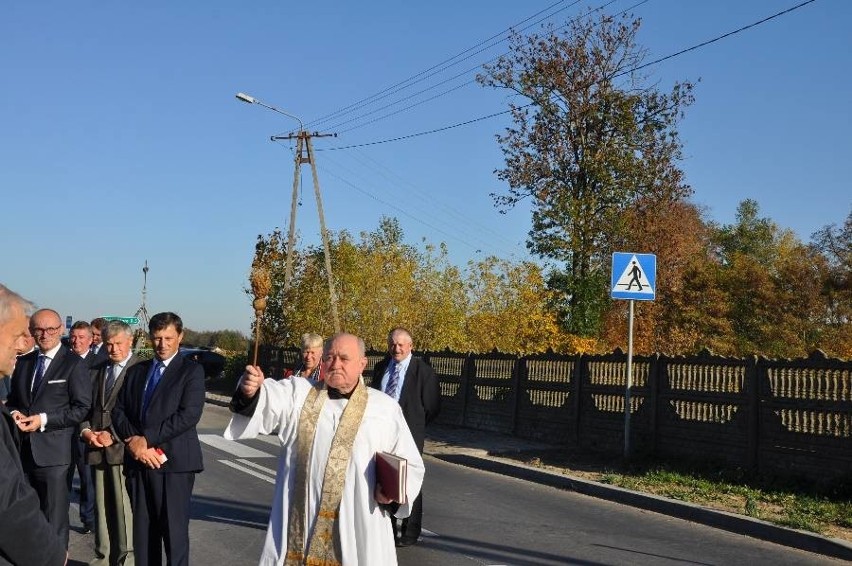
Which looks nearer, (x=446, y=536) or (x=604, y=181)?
(x=446, y=536)

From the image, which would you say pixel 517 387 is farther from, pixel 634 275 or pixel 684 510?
pixel 684 510

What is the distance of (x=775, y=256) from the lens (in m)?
65.4

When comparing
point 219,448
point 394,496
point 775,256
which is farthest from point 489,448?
point 775,256

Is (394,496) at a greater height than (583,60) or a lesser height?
lesser

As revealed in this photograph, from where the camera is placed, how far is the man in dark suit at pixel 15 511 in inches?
114

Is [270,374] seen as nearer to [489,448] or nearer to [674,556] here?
[489,448]

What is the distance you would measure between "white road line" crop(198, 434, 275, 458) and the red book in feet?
36.8

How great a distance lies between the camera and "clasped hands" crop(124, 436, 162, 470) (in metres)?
6.37

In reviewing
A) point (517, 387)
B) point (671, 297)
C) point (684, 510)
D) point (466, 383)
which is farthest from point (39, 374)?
point (671, 297)

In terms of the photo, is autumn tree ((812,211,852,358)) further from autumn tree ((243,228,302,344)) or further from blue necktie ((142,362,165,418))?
blue necktie ((142,362,165,418))

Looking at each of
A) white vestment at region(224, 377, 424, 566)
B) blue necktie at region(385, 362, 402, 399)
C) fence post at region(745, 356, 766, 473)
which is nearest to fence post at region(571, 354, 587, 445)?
fence post at region(745, 356, 766, 473)

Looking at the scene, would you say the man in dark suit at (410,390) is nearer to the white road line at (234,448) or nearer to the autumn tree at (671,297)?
the white road line at (234,448)

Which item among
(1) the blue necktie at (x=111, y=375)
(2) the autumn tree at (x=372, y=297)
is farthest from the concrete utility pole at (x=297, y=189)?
(1) the blue necktie at (x=111, y=375)

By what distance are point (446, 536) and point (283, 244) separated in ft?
89.4
